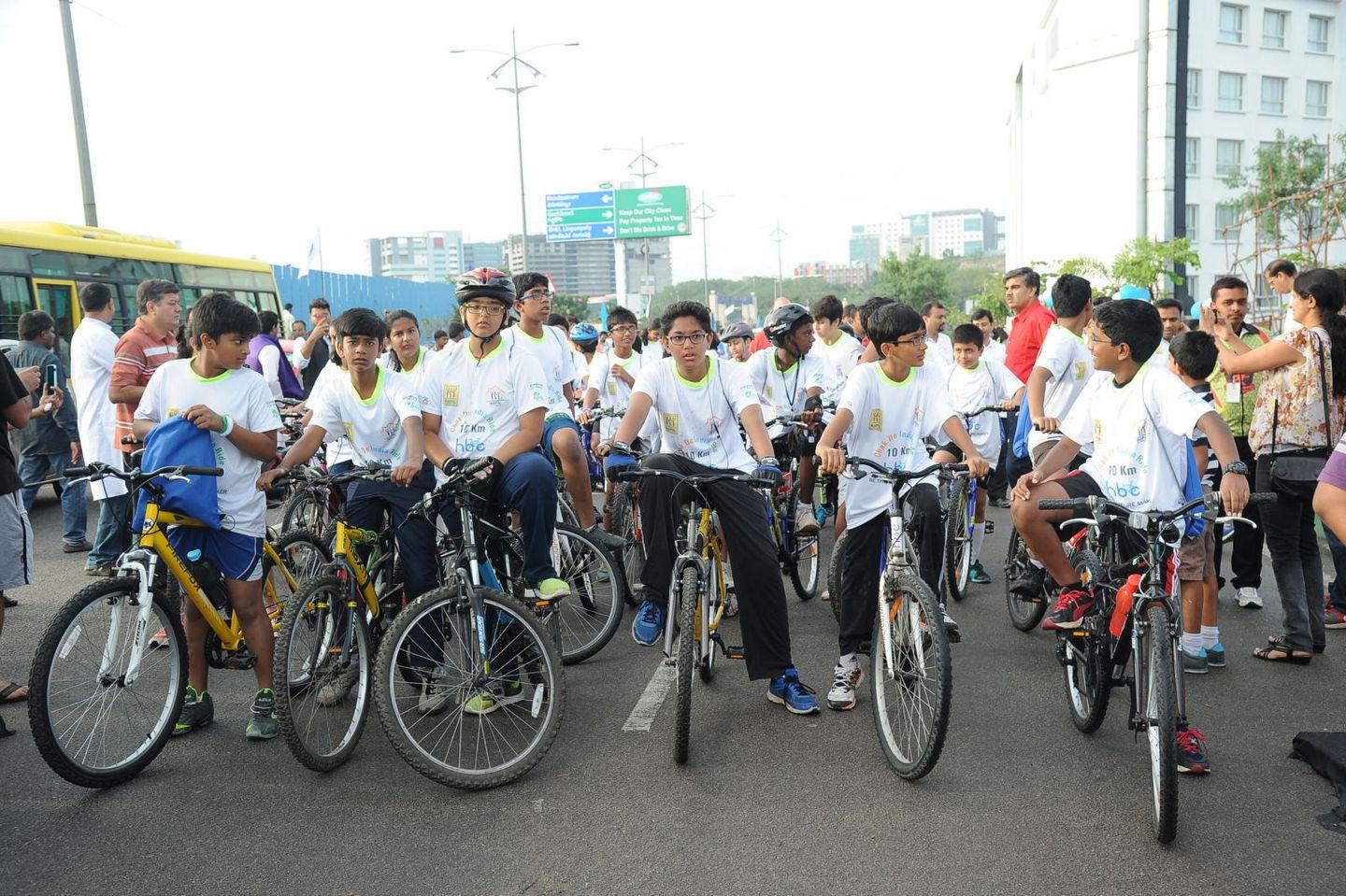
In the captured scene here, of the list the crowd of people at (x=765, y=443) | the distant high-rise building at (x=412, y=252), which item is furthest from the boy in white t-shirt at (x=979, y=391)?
the distant high-rise building at (x=412, y=252)

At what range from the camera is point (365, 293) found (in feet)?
136

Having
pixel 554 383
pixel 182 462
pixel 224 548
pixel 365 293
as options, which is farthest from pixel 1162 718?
pixel 365 293

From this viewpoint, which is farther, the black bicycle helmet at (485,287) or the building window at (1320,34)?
the building window at (1320,34)

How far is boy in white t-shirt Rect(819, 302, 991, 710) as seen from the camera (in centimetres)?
499

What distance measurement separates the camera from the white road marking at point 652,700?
4.96m

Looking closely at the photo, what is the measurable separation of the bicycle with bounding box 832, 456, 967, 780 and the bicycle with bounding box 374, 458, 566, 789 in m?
1.34

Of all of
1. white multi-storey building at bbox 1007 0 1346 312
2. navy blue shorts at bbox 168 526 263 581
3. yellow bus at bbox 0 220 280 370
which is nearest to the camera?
navy blue shorts at bbox 168 526 263 581

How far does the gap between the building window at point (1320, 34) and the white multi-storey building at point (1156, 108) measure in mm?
48

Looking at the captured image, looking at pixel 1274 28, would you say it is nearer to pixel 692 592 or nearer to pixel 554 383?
pixel 554 383

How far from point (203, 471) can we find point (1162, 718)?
3.75 metres

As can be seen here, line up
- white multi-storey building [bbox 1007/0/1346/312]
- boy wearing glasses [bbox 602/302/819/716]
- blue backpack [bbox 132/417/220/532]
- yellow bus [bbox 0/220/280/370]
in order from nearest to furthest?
blue backpack [bbox 132/417/220/532] < boy wearing glasses [bbox 602/302/819/716] < yellow bus [bbox 0/220/280/370] < white multi-storey building [bbox 1007/0/1346/312]

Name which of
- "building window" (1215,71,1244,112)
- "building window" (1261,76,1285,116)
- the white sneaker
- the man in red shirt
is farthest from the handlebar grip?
"building window" (1261,76,1285,116)

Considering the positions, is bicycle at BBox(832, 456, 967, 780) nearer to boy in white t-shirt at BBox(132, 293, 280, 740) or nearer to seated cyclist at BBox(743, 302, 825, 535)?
boy in white t-shirt at BBox(132, 293, 280, 740)

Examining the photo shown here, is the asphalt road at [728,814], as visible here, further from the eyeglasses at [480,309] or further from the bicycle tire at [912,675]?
the eyeglasses at [480,309]
